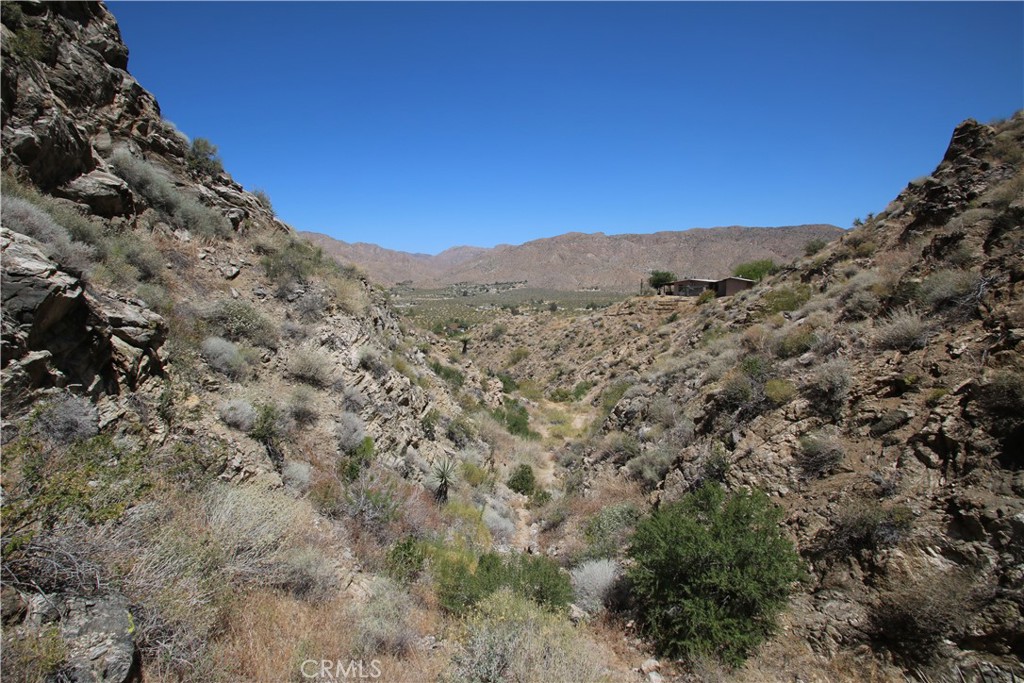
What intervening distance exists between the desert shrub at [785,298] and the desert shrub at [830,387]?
7.19 metres

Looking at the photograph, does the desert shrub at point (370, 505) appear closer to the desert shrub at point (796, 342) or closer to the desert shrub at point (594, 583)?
the desert shrub at point (594, 583)

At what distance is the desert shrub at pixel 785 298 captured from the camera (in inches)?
581

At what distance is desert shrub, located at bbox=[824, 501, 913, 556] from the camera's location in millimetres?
5195

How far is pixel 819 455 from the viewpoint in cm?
687

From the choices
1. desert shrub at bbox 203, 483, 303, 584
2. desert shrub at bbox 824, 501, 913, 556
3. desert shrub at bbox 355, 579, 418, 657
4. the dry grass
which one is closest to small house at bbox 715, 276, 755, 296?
desert shrub at bbox 824, 501, 913, 556

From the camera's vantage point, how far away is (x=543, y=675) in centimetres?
418

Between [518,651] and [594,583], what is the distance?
2.44 metres

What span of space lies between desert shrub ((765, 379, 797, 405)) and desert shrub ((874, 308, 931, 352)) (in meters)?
1.60

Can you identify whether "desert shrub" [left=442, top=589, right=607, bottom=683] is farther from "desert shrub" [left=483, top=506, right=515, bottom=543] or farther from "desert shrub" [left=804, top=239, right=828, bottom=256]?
"desert shrub" [left=804, top=239, right=828, bottom=256]

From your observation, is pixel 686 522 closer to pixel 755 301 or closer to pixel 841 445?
pixel 841 445

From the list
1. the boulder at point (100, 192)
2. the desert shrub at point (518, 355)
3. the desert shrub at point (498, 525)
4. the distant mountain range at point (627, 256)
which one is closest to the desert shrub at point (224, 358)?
the boulder at point (100, 192)

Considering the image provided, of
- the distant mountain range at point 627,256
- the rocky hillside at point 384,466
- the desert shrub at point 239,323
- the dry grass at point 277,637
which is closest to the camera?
the dry grass at point 277,637

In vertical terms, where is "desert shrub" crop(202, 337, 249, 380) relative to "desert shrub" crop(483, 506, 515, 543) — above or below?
above

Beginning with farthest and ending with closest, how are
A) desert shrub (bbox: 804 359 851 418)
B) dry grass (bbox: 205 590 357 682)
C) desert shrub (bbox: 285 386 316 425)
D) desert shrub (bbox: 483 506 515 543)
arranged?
1. desert shrub (bbox: 483 506 515 543)
2. desert shrub (bbox: 285 386 316 425)
3. desert shrub (bbox: 804 359 851 418)
4. dry grass (bbox: 205 590 357 682)
